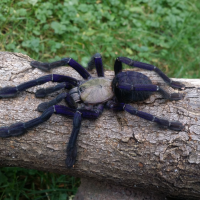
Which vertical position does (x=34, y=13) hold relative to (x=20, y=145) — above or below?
above

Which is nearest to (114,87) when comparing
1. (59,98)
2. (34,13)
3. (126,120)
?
(126,120)

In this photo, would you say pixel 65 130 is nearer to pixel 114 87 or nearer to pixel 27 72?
pixel 114 87

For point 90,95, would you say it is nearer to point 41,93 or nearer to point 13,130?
point 41,93

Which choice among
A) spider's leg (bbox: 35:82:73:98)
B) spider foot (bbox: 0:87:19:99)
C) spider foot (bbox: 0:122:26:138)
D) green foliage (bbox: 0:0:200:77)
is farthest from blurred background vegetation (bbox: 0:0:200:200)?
spider foot (bbox: 0:122:26:138)

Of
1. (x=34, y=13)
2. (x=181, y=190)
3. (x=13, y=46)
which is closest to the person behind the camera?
(x=181, y=190)

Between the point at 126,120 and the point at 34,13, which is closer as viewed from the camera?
the point at 126,120

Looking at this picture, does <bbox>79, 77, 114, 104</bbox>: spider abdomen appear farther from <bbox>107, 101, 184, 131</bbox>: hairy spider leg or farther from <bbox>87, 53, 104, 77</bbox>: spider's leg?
<bbox>107, 101, 184, 131</bbox>: hairy spider leg

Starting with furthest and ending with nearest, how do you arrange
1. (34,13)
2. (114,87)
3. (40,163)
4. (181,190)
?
(34,13) < (114,87) < (40,163) < (181,190)
